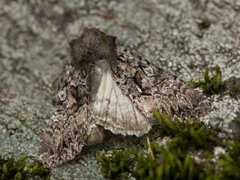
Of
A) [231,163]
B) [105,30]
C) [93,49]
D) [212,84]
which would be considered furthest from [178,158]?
[105,30]

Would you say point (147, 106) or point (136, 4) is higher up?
point (136, 4)

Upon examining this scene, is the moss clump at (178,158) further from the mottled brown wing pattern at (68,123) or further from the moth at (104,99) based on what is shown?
the mottled brown wing pattern at (68,123)

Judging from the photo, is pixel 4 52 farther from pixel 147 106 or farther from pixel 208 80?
pixel 208 80

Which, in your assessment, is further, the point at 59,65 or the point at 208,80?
the point at 59,65

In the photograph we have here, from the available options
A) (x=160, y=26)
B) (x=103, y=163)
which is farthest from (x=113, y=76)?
(x=160, y=26)

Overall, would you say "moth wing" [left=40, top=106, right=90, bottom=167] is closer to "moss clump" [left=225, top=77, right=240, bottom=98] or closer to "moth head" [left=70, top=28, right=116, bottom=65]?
"moth head" [left=70, top=28, right=116, bottom=65]

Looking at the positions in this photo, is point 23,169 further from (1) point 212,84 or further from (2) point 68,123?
(1) point 212,84
